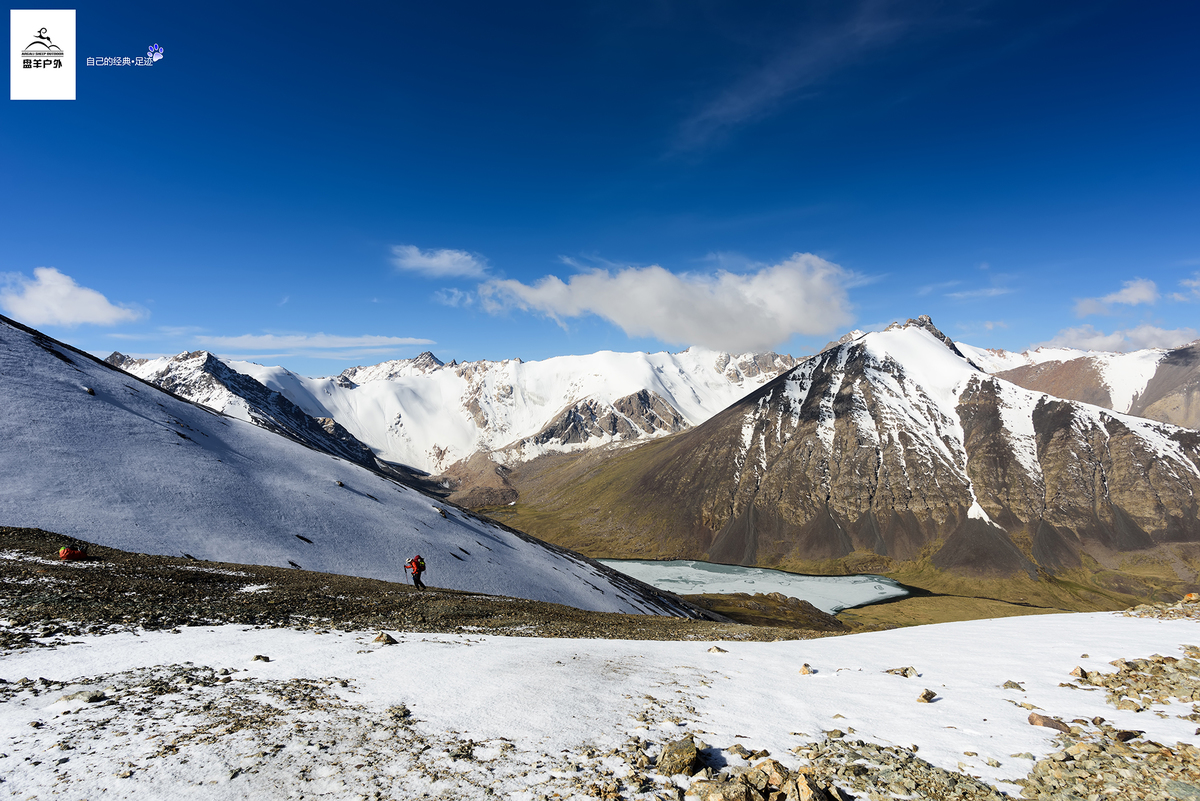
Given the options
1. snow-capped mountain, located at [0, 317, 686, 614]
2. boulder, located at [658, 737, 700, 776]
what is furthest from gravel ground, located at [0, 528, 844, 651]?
boulder, located at [658, 737, 700, 776]

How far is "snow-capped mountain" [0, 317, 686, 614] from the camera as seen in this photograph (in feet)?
87.1

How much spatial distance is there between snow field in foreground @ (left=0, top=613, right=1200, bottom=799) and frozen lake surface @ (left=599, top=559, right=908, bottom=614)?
443 feet

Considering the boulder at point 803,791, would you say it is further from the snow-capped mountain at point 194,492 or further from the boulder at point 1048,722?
the snow-capped mountain at point 194,492

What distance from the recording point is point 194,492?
104ft

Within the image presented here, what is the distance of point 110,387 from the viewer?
3919 centimetres

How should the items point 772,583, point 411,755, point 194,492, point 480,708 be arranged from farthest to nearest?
point 772,583
point 194,492
point 480,708
point 411,755

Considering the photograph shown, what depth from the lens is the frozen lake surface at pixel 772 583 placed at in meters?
151

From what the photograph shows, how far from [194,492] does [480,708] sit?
3132 centimetres

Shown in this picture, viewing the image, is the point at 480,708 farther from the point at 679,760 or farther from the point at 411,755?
the point at 679,760

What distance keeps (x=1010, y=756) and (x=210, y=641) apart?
1743 centimetres

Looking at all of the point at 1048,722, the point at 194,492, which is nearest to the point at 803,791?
the point at 1048,722

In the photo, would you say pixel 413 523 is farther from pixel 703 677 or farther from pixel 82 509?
pixel 703 677

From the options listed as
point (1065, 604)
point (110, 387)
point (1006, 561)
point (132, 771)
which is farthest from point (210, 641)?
point (1006, 561)

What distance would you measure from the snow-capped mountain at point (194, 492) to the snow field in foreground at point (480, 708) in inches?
739
